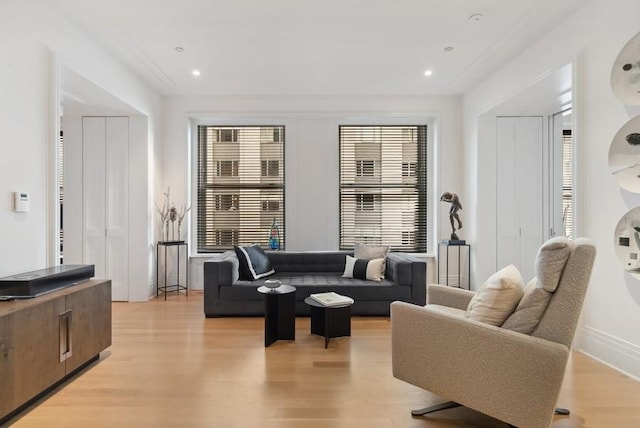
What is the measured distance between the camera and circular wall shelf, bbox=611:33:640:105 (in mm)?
2451

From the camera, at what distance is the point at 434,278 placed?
533 centimetres

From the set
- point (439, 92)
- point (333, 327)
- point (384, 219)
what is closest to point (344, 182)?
point (384, 219)

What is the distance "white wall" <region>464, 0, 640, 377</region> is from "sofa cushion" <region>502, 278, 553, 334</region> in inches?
52.6

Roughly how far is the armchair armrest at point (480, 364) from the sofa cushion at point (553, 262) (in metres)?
0.28

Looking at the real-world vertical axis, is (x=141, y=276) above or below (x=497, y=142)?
below

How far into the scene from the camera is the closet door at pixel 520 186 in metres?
4.75

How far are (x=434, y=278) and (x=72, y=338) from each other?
4.46 m

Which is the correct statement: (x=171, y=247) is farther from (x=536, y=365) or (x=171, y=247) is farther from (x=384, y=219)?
(x=536, y=365)

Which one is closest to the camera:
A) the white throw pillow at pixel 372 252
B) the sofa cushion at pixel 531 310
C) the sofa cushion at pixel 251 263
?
the sofa cushion at pixel 531 310

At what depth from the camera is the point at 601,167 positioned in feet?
9.20

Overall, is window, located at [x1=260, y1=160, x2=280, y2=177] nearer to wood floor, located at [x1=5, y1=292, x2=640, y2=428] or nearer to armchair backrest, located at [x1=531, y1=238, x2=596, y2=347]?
wood floor, located at [x1=5, y1=292, x2=640, y2=428]

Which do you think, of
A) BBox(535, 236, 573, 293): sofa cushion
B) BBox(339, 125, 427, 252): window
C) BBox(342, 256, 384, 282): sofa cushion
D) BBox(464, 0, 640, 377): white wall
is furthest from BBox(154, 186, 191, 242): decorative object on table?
BBox(464, 0, 640, 377): white wall

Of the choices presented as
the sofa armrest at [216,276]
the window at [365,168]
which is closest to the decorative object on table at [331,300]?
the sofa armrest at [216,276]

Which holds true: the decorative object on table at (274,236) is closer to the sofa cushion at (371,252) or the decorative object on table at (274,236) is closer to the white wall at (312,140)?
the white wall at (312,140)
